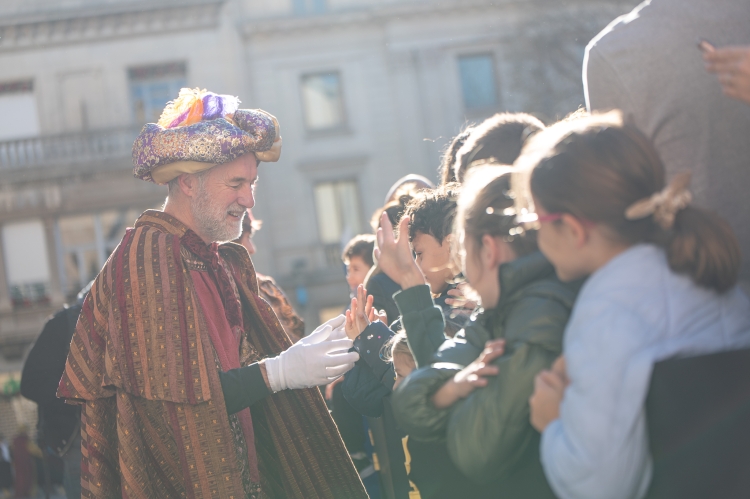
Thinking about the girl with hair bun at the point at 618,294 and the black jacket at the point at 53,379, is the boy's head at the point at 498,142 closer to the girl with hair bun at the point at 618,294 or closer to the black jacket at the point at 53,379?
the girl with hair bun at the point at 618,294

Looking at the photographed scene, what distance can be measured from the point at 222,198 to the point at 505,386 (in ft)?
5.86

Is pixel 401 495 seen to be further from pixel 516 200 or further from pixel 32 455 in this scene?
pixel 32 455

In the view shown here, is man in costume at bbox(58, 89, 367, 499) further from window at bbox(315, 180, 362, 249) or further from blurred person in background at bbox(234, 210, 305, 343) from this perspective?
window at bbox(315, 180, 362, 249)

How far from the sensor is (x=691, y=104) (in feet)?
6.09

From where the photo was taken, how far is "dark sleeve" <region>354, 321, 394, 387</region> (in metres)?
2.75

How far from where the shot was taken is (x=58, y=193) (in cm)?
1820

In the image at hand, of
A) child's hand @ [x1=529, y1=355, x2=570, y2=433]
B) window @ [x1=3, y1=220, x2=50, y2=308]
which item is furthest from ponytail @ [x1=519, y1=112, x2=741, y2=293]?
window @ [x1=3, y1=220, x2=50, y2=308]

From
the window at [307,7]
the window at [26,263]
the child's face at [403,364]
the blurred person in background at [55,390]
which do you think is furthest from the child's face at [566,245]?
the window at [307,7]

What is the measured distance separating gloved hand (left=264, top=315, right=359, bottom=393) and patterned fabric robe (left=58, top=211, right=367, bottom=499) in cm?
21

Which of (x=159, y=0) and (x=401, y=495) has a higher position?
(x=159, y=0)

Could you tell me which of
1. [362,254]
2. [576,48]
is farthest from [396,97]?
[362,254]

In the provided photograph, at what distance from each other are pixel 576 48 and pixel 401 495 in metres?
16.8

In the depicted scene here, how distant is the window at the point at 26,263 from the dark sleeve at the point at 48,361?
1502 centimetres

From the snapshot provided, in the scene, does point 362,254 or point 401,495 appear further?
point 362,254
